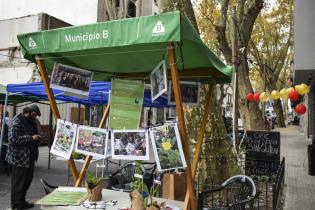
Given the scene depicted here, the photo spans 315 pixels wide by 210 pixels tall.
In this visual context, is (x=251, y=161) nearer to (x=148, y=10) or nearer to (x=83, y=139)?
(x=83, y=139)

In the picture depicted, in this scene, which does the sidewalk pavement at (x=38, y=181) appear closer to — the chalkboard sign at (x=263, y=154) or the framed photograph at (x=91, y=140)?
the framed photograph at (x=91, y=140)

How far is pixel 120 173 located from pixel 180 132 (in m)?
3.71

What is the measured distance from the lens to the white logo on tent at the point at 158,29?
3346 mm

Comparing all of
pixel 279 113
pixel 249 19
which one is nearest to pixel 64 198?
pixel 249 19

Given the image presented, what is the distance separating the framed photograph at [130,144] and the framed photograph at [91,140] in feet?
0.99

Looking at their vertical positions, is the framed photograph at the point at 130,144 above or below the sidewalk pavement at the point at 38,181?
above

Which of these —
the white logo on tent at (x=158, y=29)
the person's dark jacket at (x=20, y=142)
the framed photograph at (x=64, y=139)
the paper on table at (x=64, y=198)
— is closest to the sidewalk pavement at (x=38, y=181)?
A: the person's dark jacket at (x=20, y=142)

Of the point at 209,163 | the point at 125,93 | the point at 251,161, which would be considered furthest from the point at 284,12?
the point at 125,93

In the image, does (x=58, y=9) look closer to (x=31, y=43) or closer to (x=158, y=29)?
(x=31, y=43)

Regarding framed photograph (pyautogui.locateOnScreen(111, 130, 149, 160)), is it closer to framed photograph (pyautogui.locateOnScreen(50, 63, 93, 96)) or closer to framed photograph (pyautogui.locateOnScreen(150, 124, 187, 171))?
framed photograph (pyautogui.locateOnScreen(150, 124, 187, 171))

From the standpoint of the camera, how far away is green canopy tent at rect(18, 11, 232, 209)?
3.41m

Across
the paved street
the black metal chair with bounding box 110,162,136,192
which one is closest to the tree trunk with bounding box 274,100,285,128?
the paved street

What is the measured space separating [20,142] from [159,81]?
344 cm

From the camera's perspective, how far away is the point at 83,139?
175 inches
